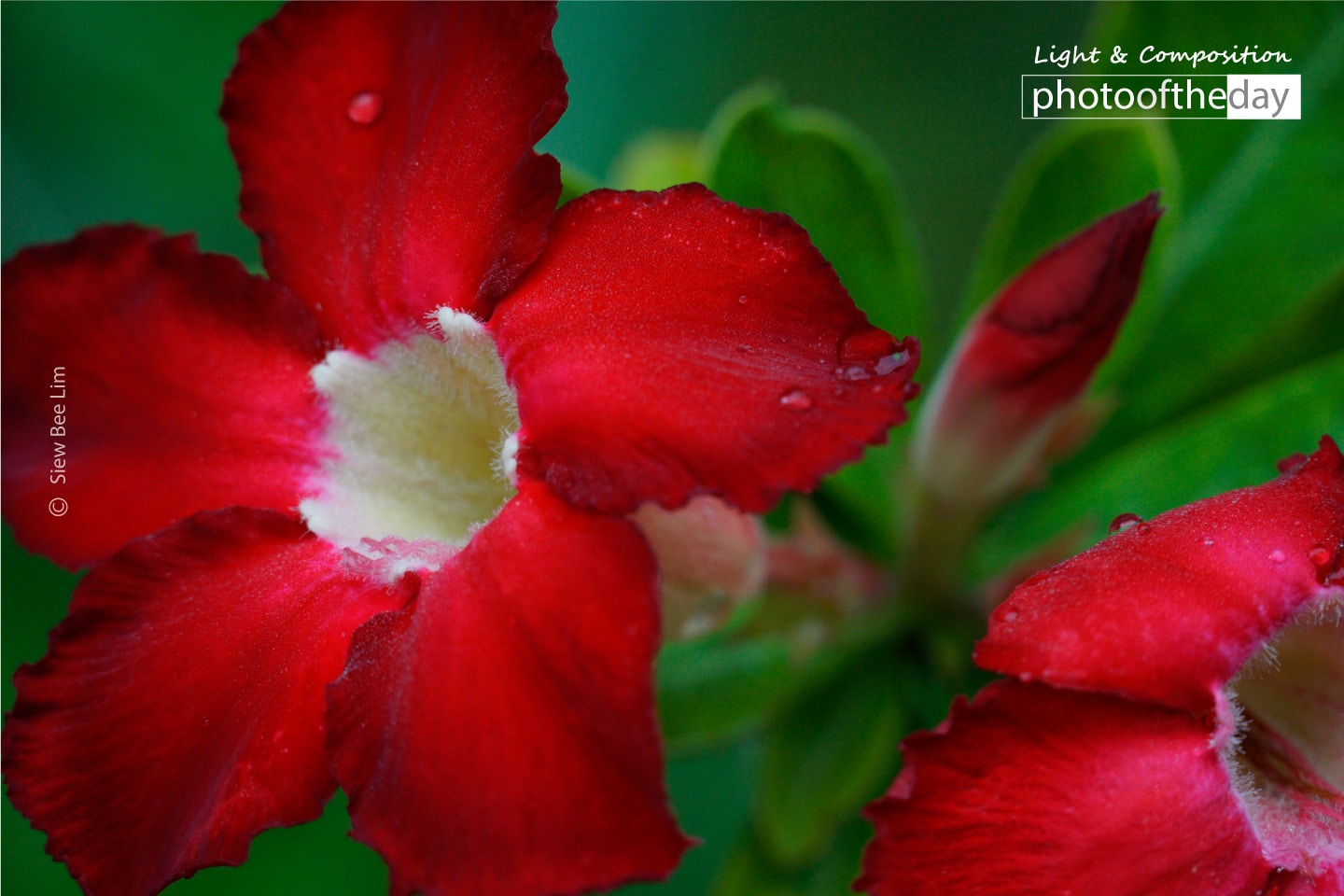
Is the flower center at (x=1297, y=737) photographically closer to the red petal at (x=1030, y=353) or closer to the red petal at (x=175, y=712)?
the red petal at (x=1030, y=353)

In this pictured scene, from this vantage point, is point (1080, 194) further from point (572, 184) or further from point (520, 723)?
point (520, 723)

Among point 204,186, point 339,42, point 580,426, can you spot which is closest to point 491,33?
point 339,42

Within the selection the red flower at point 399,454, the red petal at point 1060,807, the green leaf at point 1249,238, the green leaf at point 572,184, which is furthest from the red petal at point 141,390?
the green leaf at point 1249,238

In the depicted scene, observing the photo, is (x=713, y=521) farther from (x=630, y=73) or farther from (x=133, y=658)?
(x=630, y=73)

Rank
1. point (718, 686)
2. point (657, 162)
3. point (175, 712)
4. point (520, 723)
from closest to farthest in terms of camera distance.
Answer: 1. point (520, 723)
2. point (175, 712)
3. point (718, 686)
4. point (657, 162)

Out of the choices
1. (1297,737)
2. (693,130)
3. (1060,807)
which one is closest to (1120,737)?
(1060,807)

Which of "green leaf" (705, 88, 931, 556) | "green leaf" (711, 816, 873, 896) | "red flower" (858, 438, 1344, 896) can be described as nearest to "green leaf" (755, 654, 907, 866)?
"green leaf" (711, 816, 873, 896)
